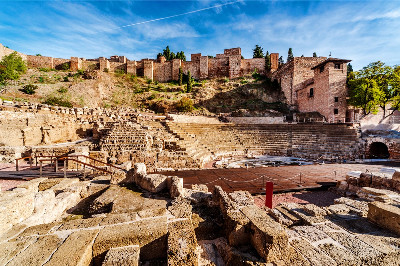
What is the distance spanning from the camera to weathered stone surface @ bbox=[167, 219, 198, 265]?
1890 millimetres

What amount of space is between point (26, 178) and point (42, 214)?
409 centimetres

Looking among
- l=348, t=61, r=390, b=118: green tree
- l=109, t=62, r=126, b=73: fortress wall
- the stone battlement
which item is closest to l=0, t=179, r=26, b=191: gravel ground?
l=348, t=61, r=390, b=118: green tree

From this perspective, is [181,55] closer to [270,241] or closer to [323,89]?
[323,89]

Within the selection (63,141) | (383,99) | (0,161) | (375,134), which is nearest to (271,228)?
(0,161)

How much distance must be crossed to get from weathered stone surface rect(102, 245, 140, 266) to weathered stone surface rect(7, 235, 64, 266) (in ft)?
2.12

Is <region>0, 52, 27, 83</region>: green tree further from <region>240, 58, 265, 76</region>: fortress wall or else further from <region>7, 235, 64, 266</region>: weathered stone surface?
<region>240, 58, 265, 76</region>: fortress wall

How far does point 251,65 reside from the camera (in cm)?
3753

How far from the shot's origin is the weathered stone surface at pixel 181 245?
1.89m

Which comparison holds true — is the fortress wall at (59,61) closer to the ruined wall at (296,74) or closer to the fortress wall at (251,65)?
the fortress wall at (251,65)

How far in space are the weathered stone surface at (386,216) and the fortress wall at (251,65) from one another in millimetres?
37978

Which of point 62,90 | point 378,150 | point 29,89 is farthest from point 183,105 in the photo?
point 378,150

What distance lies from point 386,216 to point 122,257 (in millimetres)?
4384

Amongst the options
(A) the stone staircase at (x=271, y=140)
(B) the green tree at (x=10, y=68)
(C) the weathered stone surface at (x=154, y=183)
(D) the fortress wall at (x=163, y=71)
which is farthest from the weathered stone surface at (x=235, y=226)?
(D) the fortress wall at (x=163, y=71)

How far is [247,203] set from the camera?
340cm
